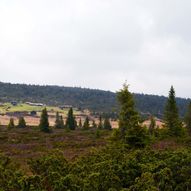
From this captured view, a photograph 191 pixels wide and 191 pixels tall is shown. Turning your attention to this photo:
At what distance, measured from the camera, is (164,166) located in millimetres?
17516

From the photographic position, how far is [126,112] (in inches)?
1538

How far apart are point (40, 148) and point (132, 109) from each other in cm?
2303

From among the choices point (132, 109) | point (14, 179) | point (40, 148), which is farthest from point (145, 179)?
point (40, 148)

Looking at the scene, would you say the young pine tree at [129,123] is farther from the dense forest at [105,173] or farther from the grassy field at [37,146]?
the dense forest at [105,173]

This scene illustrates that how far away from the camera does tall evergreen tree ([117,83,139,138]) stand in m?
38.8

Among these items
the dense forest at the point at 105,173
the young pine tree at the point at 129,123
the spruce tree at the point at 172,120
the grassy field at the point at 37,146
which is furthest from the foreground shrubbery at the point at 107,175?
the spruce tree at the point at 172,120

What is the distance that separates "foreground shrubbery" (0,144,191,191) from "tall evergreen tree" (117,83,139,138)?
18741 millimetres

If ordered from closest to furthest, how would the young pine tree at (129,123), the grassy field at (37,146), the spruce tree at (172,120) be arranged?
the young pine tree at (129,123) < the grassy field at (37,146) < the spruce tree at (172,120)

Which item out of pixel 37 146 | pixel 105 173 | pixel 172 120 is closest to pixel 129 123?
pixel 105 173

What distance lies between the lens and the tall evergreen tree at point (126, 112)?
1526 inches

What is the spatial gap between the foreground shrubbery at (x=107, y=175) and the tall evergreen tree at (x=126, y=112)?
18.7 metres

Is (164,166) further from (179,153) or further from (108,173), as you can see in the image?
(108,173)

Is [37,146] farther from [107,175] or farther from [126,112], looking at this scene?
[107,175]

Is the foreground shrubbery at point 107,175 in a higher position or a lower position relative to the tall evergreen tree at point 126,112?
lower
